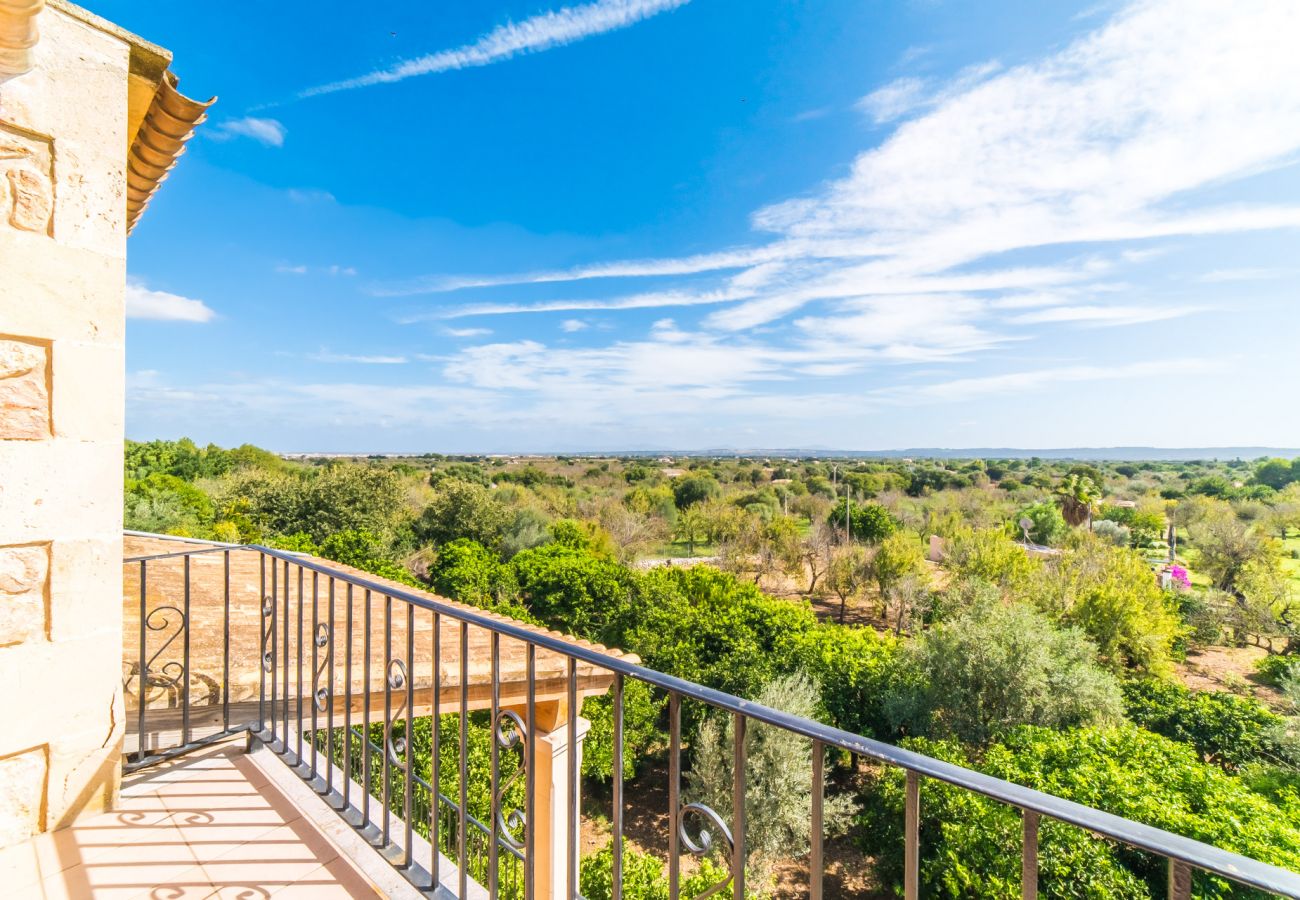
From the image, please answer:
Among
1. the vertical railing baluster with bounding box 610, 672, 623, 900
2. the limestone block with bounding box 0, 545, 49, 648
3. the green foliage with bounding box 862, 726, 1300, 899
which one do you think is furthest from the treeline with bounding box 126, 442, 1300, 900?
the limestone block with bounding box 0, 545, 49, 648

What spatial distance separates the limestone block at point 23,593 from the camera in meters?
1.67

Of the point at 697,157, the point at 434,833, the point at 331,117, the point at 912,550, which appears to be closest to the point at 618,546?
the point at 912,550

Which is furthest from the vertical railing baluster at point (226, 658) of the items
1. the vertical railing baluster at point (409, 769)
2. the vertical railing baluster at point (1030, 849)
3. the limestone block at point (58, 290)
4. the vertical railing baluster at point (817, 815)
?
the vertical railing baluster at point (1030, 849)

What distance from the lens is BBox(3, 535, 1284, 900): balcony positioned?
3.04 feet

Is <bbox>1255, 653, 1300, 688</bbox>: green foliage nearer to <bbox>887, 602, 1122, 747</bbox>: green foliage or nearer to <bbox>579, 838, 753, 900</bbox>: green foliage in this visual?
<bbox>887, 602, 1122, 747</bbox>: green foliage

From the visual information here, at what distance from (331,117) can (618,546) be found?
18.3 m

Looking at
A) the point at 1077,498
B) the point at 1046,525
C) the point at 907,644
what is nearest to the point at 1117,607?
the point at 907,644

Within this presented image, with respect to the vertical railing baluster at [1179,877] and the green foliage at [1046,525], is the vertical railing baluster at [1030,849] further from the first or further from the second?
the green foliage at [1046,525]

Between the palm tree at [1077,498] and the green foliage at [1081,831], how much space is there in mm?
22016

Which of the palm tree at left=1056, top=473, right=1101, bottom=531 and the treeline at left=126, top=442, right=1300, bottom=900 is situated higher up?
the palm tree at left=1056, top=473, right=1101, bottom=531

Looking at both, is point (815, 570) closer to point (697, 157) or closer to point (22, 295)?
point (697, 157)

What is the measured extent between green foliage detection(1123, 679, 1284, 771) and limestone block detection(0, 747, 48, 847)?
1444 centimetres

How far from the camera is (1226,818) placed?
6.08m

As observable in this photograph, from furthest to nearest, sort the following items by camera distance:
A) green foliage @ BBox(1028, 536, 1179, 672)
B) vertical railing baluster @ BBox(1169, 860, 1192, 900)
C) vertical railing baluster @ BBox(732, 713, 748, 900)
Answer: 1. green foliage @ BBox(1028, 536, 1179, 672)
2. vertical railing baluster @ BBox(732, 713, 748, 900)
3. vertical railing baluster @ BBox(1169, 860, 1192, 900)
